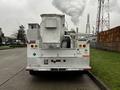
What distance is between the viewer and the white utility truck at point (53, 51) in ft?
40.1

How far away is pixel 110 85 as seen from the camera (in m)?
9.88

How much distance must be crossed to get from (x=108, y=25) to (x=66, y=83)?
72.5 meters

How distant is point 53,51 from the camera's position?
1240 centimetres

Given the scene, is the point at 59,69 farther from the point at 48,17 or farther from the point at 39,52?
the point at 48,17

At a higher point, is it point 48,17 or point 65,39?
point 48,17

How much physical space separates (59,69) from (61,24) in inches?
86.1

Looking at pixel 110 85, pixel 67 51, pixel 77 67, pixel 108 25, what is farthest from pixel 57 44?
pixel 108 25

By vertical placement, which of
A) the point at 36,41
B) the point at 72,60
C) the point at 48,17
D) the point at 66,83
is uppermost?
the point at 48,17

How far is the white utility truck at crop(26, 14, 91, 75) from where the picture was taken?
12.2 meters

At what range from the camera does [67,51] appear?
12.4 m

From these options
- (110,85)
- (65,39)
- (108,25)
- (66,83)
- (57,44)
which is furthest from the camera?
(108,25)

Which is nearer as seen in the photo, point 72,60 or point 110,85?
point 110,85

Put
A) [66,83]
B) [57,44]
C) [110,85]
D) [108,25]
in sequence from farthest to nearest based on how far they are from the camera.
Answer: [108,25] → [57,44] → [66,83] → [110,85]

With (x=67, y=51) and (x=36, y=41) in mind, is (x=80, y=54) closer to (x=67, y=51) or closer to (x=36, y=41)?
Answer: (x=67, y=51)
